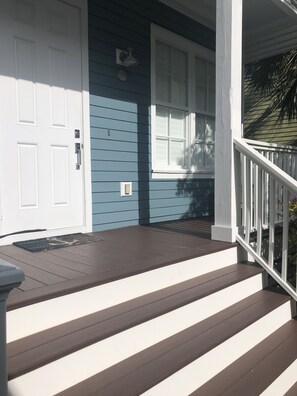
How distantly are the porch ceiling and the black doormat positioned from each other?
295cm

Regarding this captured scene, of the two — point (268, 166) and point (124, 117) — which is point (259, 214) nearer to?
point (268, 166)

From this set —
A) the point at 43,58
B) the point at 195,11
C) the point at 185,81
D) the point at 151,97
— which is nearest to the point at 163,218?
the point at 151,97

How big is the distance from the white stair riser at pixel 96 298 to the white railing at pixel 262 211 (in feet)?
1.47

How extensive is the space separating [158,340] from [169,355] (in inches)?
6.4

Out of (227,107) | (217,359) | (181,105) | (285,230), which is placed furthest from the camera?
(181,105)

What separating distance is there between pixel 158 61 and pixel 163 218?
75.7 inches

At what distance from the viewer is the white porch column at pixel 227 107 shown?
10.3 ft

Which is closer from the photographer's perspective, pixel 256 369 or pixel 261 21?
pixel 256 369

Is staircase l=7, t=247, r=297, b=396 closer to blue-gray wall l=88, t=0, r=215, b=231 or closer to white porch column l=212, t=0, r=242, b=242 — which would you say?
white porch column l=212, t=0, r=242, b=242

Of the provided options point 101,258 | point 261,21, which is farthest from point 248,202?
point 261,21

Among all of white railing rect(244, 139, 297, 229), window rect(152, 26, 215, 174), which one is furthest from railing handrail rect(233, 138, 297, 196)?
window rect(152, 26, 215, 174)

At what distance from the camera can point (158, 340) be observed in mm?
2035

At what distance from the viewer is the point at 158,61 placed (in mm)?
4492

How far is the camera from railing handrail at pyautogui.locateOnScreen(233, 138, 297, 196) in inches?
106
